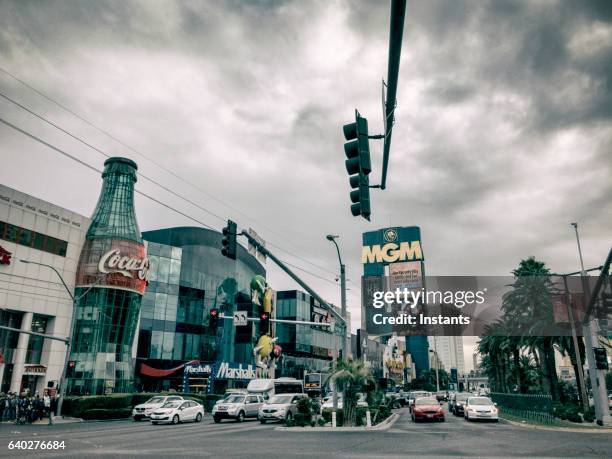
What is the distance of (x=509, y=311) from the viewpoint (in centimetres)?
4225

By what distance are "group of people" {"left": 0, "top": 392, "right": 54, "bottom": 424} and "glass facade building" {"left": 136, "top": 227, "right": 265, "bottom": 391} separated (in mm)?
24657

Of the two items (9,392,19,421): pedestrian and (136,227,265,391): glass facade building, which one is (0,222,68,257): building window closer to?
(9,392,19,421): pedestrian

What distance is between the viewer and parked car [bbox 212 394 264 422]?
30.0 metres

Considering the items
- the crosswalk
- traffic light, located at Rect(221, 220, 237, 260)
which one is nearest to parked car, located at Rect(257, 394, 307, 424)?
the crosswalk

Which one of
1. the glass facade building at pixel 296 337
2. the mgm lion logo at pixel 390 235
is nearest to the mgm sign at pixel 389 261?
the mgm lion logo at pixel 390 235

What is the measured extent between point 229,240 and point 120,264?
36.5 m

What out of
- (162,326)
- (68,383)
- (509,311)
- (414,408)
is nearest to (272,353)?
(162,326)

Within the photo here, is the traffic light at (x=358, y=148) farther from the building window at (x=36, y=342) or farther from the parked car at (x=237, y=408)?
the building window at (x=36, y=342)

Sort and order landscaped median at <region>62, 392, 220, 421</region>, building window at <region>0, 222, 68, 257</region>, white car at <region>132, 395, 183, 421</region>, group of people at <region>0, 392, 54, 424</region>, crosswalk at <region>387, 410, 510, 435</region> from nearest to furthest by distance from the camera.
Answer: crosswalk at <region>387, 410, 510, 435</region> → group of people at <region>0, 392, 54, 424</region> → white car at <region>132, 395, 183, 421</region> → landscaped median at <region>62, 392, 220, 421</region> → building window at <region>0, 222, 68, 257</region>

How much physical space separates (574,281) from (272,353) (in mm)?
44729

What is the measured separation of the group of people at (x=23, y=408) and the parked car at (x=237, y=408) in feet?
33.3

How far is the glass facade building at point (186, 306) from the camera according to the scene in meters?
59.0

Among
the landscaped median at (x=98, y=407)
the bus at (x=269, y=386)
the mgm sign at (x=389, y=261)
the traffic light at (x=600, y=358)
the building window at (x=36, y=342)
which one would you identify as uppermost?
the mgm sign at (x=389, y=261)

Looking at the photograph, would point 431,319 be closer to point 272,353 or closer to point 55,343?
point 272,353
